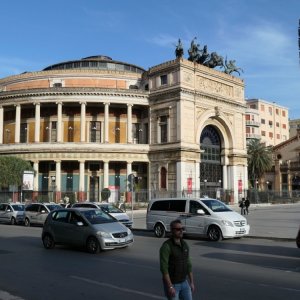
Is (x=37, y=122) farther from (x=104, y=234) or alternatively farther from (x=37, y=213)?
(x=104, y=234)

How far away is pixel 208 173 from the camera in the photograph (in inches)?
2373

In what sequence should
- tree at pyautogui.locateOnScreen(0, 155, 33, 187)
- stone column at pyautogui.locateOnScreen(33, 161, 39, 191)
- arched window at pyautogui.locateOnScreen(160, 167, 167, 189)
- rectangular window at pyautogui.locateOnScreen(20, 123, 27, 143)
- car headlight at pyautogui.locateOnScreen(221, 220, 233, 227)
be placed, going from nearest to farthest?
Result: car headlight at pyautogui.locateOnScreen(221, 220, 233, 227) → tree at pyautogui.locateOnScreen(0, 155, 33, 187) → stone column at pyautogui.locateOnScreen(33, 161, 39, 191) → arched window at pyautogui.locateOnScreen(160, 167, 167, 189) → rectangular window at pyautogui.locateOnScreen(20, 123, 27, 143)

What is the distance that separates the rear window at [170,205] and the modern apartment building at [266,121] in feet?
253

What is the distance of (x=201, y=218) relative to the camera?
18766mm

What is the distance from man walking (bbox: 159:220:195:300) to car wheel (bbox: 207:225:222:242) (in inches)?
491

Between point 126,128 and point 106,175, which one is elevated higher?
point 126,128

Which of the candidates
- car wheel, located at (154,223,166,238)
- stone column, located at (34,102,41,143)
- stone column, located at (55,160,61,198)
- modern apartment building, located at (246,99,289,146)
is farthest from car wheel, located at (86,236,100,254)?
modern apartment building, located at (246,99,289,146)

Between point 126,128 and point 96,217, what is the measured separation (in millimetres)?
44403

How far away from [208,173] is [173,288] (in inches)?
2168

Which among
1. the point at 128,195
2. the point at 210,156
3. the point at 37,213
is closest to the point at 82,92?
the point at 128,195

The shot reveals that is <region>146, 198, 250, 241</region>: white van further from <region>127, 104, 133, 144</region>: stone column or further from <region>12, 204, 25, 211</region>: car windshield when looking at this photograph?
<region>127, 104, 133, 144</region>: stone column

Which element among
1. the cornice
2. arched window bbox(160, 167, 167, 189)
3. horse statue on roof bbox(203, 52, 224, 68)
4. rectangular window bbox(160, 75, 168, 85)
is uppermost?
horse statue on roof bbox(203, 52, 224, 68)

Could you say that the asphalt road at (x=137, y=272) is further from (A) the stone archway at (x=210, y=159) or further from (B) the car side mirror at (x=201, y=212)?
(A) the stone archway at (x=210, y=159)

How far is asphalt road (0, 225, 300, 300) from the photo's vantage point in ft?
29.3
